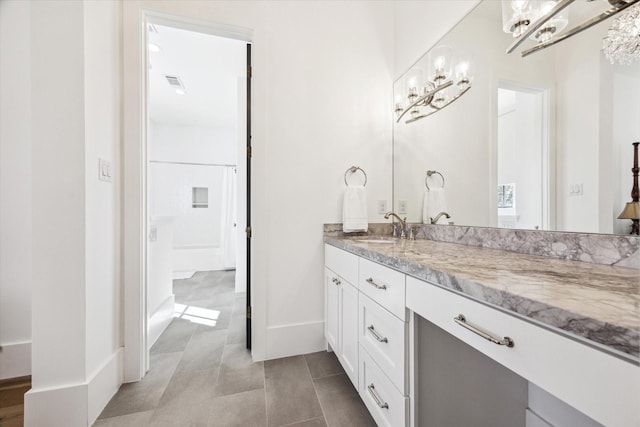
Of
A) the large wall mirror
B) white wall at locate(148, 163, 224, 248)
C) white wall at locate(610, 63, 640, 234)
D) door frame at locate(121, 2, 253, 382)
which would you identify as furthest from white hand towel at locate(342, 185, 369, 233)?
white wall at locate(148, 163, 224, 248)

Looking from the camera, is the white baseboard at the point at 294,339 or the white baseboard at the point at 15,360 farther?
the white baseboard at the point at 294,339

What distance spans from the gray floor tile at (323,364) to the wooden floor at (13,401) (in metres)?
1.38

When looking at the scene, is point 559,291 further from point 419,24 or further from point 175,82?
point 175,82

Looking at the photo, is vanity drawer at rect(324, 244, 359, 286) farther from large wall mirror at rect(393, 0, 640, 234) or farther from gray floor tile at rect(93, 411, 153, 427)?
gray floor tile at rect(93, 411, 153, 427)

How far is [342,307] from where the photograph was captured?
1375mm

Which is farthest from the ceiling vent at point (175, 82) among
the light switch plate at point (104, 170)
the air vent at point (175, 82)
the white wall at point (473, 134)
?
the white wall at point (473, 134)

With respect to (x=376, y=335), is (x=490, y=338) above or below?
above

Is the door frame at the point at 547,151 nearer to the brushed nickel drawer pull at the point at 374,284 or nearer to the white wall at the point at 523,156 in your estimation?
the white wall at the point at 523,156

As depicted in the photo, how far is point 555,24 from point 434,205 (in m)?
0.96

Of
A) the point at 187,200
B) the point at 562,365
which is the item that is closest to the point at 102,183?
the point at 562,365

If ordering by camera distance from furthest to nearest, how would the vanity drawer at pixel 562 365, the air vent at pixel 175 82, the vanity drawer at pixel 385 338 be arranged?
the air vent at pixel 175 82 → the vanity drawer at pixel 385 338 → the vanity drawer at pixel 562 365

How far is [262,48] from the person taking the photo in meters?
1.63

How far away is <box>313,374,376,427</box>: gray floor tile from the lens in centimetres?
112

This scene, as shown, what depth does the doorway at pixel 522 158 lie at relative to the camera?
982 millimetres
